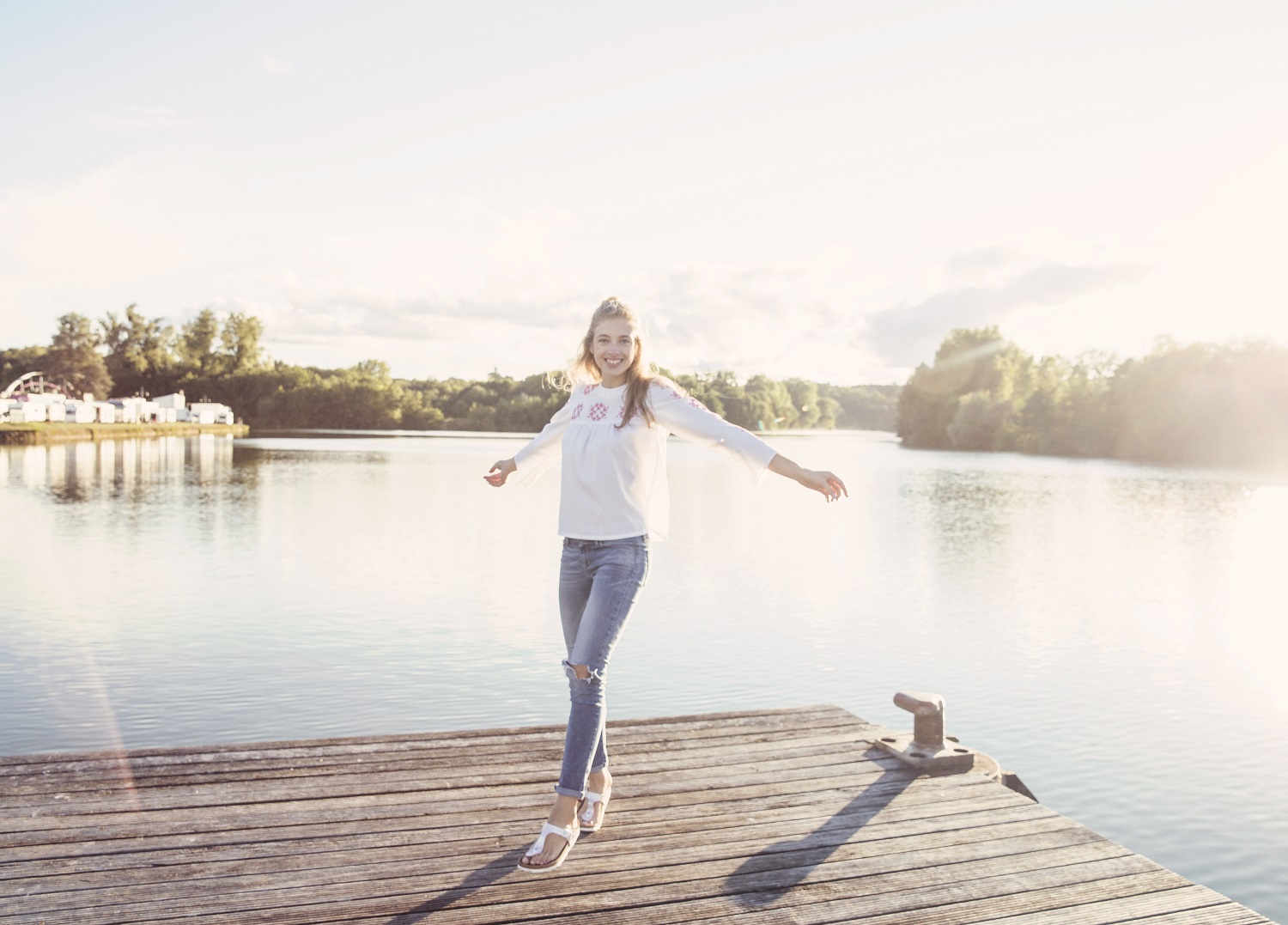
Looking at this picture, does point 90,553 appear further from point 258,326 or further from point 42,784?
point 258,326

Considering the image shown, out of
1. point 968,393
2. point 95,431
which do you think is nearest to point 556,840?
point 95,431

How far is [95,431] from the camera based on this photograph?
66250 millimetres

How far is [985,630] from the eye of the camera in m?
13.5

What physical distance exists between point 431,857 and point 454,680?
6.60 metres

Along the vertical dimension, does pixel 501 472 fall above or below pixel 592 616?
above

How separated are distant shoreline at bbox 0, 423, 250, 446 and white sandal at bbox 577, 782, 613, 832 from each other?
200 ft

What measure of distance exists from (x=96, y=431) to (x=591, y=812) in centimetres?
7186

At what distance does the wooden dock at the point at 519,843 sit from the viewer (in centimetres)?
330

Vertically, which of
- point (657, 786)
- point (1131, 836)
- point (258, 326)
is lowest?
point (1131, 836)

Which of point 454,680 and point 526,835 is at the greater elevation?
point 526,835

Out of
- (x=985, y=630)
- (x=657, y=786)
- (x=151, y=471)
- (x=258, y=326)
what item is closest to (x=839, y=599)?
(x=985, y=630)

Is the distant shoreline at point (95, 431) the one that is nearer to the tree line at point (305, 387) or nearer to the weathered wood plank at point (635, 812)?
the tree line at point (305, 387)

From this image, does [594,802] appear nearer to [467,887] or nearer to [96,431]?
[467,887]

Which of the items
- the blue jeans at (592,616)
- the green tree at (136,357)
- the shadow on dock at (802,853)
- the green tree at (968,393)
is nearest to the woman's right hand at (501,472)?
the blue jeans at (592,616)
